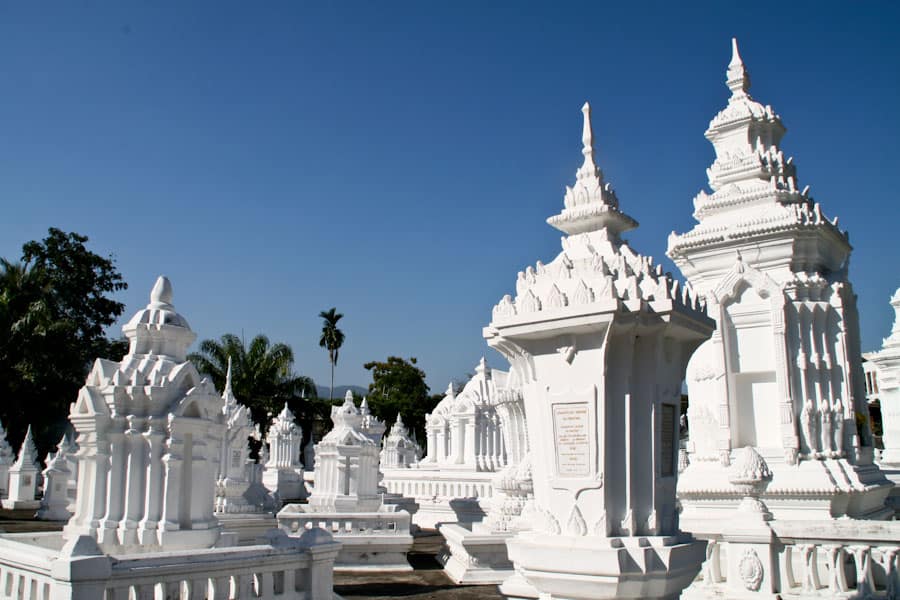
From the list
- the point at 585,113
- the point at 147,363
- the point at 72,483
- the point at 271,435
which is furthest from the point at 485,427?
the point at 585,113

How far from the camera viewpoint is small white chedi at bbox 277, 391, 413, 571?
15898 millimetres

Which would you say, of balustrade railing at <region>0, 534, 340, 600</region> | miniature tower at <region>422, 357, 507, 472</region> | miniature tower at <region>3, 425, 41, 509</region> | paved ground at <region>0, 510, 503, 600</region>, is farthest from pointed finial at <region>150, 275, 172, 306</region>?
miniature tower at <region>3, 425, 41, 509</region>

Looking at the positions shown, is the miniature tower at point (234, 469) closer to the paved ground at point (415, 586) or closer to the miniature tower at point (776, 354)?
the paved ground at point (415, 586)

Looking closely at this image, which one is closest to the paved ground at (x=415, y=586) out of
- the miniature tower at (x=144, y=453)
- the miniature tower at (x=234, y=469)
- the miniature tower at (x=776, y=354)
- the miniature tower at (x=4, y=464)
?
the miniature tower at (x=144, y=453)

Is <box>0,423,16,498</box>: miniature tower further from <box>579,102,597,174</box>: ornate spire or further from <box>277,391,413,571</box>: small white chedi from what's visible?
<box>579,102,597,174</box>: ornate spire

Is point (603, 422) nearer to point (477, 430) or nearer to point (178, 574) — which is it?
point (178, 574)

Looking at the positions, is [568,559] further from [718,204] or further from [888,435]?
[888,435]

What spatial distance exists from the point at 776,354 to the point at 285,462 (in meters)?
28.0

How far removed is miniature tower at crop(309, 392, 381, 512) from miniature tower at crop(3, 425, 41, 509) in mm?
20228

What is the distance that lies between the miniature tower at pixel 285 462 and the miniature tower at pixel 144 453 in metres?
23.2

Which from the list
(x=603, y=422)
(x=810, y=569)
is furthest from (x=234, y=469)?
(x=603, y=422)

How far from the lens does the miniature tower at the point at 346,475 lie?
60.3 feet

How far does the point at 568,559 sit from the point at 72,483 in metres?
29.1

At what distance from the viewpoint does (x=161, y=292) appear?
11.3 meters
